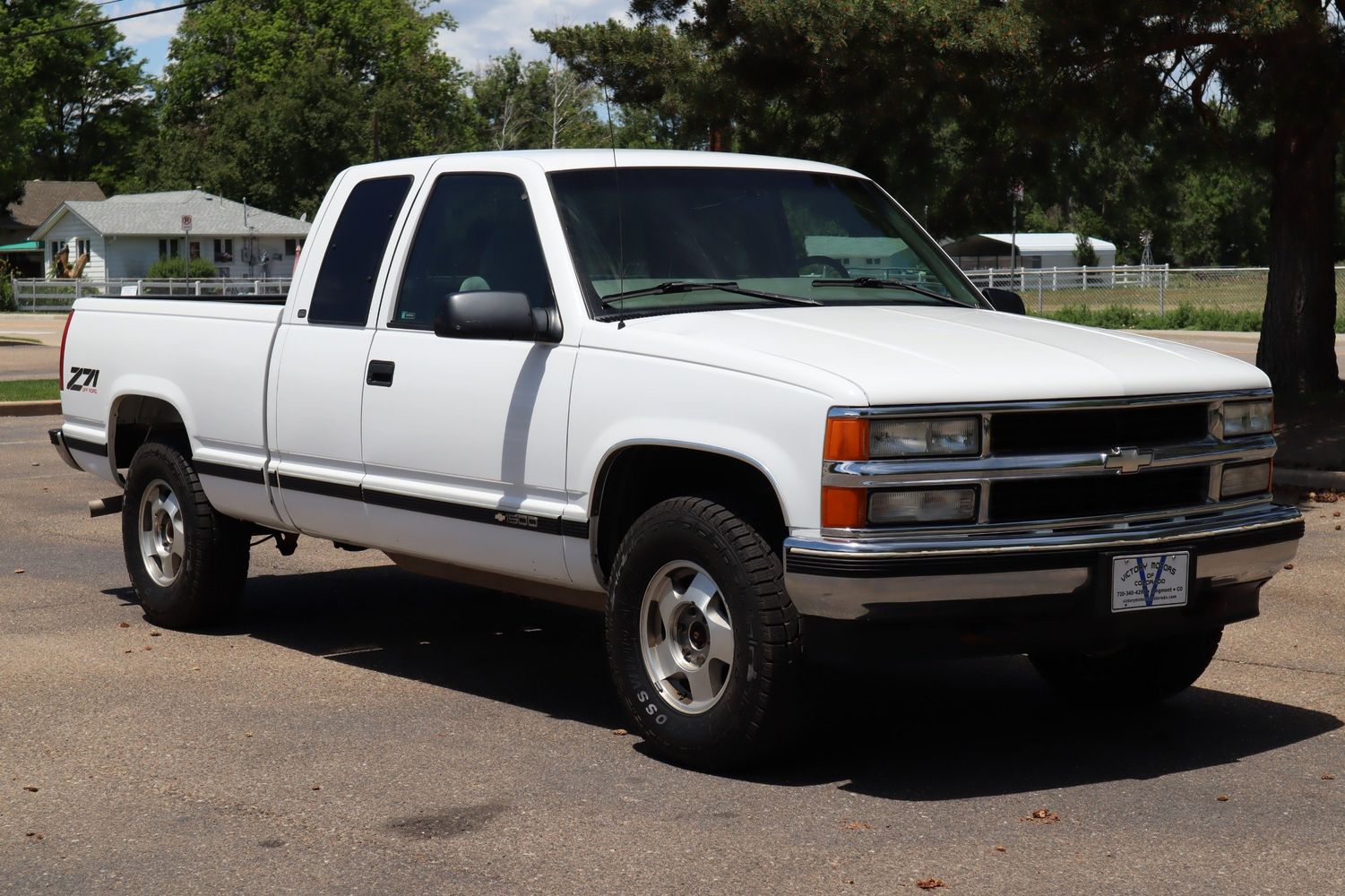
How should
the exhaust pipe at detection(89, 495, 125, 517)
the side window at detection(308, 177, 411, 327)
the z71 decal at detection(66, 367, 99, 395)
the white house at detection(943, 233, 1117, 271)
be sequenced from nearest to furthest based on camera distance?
the side window at detection(308, 177, 411, 327) < the z71 decal at detection(66, 367, 99, 395) < the exhaust pipe at detection(89, 495, 125, 517) < the white house at detection(943, 233, 1117, 271)

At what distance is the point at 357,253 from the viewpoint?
7.20m

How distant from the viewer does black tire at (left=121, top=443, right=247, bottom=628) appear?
788cm

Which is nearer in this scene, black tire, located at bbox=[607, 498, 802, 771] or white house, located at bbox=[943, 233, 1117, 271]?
black tire, located at bbox=[607, 498, 802, 771]

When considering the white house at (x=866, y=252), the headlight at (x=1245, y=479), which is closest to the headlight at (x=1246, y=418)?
the headlight at (x=1245, y=479)

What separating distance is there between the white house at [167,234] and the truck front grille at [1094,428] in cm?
6957

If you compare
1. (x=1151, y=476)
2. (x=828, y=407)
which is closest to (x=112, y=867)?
(x=828, y=407)

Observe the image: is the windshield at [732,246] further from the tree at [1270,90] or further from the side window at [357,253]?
the tree at [1270,90]

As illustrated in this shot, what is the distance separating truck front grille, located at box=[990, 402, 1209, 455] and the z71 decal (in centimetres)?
494

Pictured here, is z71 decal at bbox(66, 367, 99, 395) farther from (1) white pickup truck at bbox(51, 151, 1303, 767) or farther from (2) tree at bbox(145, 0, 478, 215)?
(2) tree at bbox(145, 0, 478, 215)

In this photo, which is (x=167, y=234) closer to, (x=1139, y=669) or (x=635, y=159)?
(x=635, y=159)

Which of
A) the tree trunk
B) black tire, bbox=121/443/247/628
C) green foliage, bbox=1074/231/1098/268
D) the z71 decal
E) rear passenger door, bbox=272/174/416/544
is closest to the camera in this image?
rear passenger door, bbox=272/174/416/544

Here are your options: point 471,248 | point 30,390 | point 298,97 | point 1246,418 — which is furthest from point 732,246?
point 298,97

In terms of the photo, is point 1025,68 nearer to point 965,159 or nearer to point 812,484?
point 965,159

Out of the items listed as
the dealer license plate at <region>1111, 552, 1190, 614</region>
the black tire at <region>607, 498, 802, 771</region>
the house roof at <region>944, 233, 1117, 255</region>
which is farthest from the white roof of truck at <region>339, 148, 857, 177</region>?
the house roof at <region>944, 233, 1117, 255</region>
